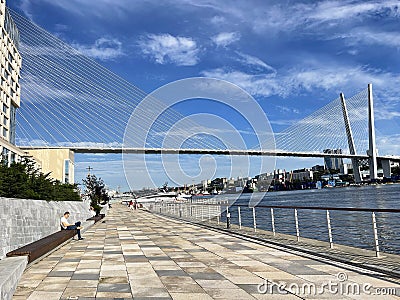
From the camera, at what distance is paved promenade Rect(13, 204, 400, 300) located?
5145 mm

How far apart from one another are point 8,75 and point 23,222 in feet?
165

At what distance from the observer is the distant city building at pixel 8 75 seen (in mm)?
49219

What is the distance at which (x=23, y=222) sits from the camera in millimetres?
8562

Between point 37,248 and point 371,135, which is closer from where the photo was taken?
point 37,248

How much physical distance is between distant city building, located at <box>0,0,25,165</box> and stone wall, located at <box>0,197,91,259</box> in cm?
3515

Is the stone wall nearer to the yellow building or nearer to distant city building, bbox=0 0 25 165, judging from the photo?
distant city building, bbox=0 0 25 165

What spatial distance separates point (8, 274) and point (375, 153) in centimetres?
6008

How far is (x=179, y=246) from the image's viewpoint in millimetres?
9836

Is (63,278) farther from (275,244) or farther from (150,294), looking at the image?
(275,244)

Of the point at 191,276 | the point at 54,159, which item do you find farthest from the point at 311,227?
the point at 54,159

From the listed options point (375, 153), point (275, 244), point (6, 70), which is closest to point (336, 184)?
point (375, 153)

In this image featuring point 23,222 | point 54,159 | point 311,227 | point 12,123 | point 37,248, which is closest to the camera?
point 37,248

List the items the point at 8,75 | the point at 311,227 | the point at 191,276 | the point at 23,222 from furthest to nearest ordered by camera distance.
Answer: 1. the point at 8,75
2. the point at 311,227
3. the point at 23,222
4. the point at 191,276

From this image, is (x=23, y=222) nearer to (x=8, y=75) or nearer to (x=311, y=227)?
(x=311, y=227)
